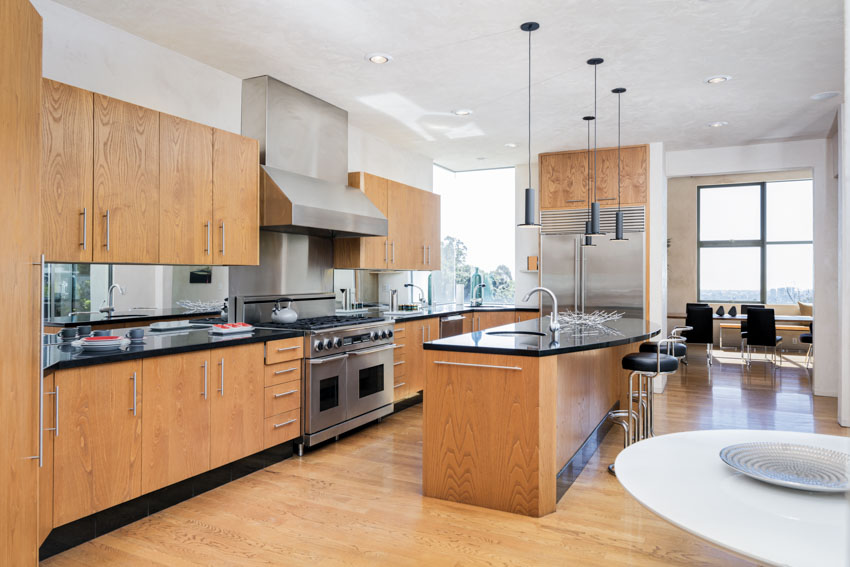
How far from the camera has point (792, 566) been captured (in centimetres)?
79

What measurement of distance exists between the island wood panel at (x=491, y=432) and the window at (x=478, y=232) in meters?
4.38

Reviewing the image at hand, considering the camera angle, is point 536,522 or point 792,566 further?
point 536,522

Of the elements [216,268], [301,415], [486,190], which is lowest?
[301,415]

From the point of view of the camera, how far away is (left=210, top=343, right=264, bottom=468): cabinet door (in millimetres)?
3127

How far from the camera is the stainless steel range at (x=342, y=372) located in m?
3.81

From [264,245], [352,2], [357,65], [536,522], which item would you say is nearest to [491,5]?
[352,2]

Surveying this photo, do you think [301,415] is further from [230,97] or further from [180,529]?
[230,97]

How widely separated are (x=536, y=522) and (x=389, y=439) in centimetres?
167

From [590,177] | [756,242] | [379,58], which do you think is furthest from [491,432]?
[756,242]

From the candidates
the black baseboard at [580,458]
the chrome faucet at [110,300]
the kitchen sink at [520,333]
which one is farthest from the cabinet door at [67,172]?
the black baseboard at [580,458]

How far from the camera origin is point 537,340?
124 inches

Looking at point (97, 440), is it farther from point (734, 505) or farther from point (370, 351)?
point (734, 505)

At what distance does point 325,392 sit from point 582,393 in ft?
5.98

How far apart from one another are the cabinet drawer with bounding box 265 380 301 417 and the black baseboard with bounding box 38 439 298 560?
26cm
